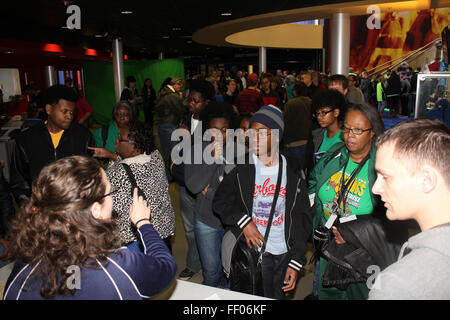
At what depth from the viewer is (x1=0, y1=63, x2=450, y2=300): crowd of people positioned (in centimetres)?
95

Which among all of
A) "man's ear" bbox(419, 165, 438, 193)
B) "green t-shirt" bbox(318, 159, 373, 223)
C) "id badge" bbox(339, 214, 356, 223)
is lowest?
"id badge" bbox(339, 214, 356, 223)

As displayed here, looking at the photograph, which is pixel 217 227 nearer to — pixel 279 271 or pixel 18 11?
pixel 279 271

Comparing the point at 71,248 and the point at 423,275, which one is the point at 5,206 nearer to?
the point at 71,248

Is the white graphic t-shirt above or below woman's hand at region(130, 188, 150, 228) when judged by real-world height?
below

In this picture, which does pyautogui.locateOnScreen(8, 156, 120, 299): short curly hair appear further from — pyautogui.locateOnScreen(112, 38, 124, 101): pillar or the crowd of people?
pyautogui.locateOnScreen(112, 38, 124, 101): pillar

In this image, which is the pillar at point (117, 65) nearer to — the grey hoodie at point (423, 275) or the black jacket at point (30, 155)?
the black jacket at point (30, 155)

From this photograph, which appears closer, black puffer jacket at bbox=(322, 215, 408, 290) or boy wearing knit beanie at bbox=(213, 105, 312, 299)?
black puffer jacket at bbox=(322, 215, 408, 290)

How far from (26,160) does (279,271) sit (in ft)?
6.38

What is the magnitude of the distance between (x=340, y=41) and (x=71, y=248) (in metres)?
6.91

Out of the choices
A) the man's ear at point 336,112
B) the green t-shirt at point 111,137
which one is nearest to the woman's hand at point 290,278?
the man's ear at point 336,112

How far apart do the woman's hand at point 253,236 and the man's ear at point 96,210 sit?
1.07m

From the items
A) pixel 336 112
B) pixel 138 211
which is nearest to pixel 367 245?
pixel 138 211

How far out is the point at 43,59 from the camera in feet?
40.7

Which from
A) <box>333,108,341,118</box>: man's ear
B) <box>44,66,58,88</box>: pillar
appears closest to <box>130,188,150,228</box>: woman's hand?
<box>333,108,341,118</box>: man's ear
